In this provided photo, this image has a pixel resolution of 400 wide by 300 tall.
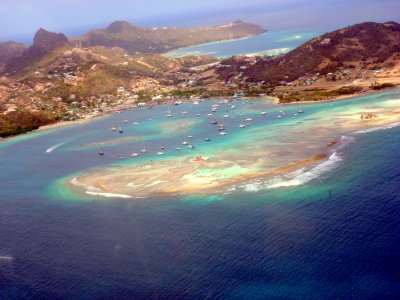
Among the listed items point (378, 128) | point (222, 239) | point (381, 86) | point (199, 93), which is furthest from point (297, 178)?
point (199, 93)

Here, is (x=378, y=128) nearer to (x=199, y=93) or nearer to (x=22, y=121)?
(x=199, y=93)

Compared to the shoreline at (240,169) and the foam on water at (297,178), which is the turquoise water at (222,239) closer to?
the foam on water at (297,178)

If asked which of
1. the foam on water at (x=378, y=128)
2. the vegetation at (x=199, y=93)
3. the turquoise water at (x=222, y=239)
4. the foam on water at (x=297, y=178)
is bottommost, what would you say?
the turquoise water at (x=222, y=239)

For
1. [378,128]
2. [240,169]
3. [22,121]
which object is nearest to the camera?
[240,169]

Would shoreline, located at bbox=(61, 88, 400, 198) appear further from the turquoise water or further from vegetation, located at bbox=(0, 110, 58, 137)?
vegetation, located at bbox=(0, 110, 58, 137)

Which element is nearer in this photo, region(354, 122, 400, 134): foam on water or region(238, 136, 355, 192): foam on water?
region(238, 136, 355, 192): foam on water

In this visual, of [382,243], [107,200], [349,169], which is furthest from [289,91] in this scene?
[382,243]

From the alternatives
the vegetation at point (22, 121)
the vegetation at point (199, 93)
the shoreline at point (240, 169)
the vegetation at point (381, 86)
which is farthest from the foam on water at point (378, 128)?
the vegetation at point (22, 121)

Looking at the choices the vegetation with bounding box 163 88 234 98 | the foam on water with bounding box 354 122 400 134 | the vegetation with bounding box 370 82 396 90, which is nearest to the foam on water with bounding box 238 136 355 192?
the foam on water with bounding box 354 122 400 134
